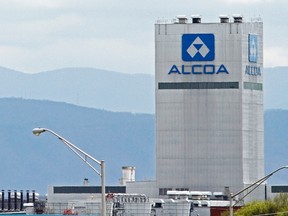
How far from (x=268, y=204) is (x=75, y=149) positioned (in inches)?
4294

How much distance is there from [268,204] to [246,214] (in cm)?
660

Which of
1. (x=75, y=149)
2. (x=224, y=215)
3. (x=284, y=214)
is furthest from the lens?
(x=224, y=215)

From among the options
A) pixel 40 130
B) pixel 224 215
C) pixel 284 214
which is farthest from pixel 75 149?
pixel 224 215

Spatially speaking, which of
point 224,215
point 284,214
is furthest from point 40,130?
point 224,215

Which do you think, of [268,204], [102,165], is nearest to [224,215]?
[268,204]

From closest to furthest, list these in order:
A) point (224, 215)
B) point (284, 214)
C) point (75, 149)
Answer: point (75, 149)
point (284, 214)
point (224, 215)

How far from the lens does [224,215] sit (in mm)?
197500

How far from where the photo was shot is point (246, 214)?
19212 cm

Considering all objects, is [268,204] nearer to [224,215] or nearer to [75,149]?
[224,215]

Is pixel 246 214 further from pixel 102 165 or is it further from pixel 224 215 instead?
pixel 102 165

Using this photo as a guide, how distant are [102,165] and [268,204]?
107180 millimetres

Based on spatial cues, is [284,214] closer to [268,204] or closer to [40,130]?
[268,204]

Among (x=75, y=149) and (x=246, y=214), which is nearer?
(x=75, y=149)

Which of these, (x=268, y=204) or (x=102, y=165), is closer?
(x=102, y=165)
